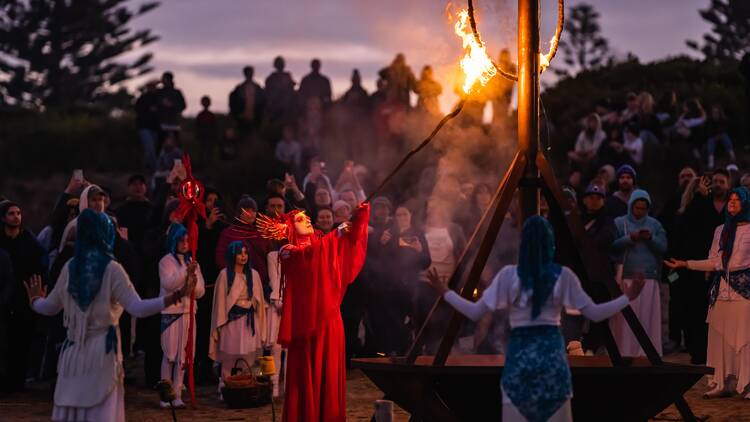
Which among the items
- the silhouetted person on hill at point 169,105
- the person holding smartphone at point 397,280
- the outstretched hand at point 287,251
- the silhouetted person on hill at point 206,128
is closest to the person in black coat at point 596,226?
the person holding smartphone at point 397,280

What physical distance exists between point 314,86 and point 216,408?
1089 centimetres

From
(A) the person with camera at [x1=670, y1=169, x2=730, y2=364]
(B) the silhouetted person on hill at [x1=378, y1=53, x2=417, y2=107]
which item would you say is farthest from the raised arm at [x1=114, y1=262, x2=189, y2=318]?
(B) the silhouetted person on hill at [x1=378, y1=53, x2=417, y2=107]

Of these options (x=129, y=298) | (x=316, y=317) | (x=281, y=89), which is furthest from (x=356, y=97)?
(x=129, y=298)

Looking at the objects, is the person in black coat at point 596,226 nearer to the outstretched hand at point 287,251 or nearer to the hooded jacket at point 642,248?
the hooded jacket at point 642,248

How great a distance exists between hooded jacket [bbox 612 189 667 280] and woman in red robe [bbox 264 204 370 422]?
14.2 ft

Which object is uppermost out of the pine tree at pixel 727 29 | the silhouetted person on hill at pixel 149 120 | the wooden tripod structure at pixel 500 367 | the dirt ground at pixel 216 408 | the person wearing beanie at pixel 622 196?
the pine tree at pixel 727 29

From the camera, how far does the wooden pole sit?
31.6 ft

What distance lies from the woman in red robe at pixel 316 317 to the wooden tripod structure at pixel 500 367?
0.87 meters

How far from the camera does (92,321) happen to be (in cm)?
859

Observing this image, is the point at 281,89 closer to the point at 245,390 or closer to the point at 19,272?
the point at 19,272

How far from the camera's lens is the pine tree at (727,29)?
1923 inches

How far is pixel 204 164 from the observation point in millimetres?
27641

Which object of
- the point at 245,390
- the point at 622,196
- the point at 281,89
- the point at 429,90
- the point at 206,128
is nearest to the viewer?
the point at 245,390

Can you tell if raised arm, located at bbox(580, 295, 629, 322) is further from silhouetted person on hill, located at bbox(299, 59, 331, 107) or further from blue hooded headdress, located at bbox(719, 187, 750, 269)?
silhouetted person on hill, located at bbox(299, 59, 331, 107)
